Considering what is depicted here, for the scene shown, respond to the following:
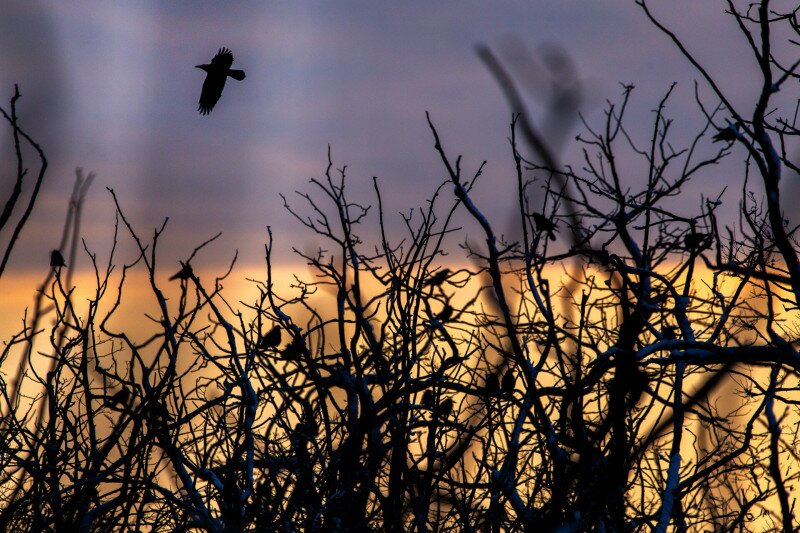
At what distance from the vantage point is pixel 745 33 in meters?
4.76

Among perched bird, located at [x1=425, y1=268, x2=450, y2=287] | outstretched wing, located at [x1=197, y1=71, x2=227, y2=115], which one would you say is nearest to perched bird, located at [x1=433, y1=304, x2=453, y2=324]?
perched bird, located at [x1=425, y1=268, x2=450, y2=287]

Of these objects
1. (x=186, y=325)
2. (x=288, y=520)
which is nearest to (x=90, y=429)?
(x=186, y=325)

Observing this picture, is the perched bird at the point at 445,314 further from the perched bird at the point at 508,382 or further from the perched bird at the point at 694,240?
the perched bird at the point at 694,240

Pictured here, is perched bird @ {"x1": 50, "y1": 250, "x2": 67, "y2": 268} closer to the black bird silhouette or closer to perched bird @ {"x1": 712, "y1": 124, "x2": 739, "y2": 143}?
the black bird silhouette

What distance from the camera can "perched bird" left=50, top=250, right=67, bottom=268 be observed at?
6.74 metres

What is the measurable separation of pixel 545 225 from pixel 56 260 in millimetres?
4119

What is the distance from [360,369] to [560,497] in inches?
147

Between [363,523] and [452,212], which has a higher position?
[452,212]

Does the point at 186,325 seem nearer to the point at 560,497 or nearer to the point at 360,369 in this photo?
the point at 360,369

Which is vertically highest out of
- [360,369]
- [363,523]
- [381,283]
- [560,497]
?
[381,283]

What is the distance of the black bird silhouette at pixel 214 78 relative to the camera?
Result: 6.99 metres

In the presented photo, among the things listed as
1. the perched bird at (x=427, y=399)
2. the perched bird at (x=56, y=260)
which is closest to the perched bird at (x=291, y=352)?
the perched bird at (x=427, y=399)

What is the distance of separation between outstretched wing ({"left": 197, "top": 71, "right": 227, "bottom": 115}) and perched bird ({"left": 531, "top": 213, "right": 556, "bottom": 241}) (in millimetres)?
2959

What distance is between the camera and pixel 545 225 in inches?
299
